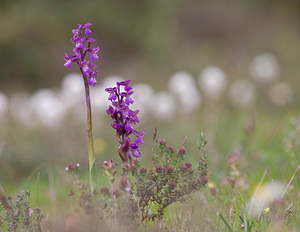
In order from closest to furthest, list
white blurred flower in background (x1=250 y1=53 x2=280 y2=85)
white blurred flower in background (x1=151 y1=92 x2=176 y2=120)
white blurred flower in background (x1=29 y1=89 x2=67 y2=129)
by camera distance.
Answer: white blurred flower in background (x1=29 y1=89 x2=67 y2=129)
white blurred flower in background (x1=151 y1=92 x2=176 y2=120)
white blurred flower in background (x1=250 y1=53 x2=280 y2=85)

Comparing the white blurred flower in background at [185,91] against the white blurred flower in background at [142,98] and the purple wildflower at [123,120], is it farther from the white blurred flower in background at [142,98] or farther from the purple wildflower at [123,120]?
the purple wildflower at [123,120]

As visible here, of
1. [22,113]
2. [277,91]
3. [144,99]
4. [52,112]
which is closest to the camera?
[144,99]

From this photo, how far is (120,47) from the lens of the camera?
15.2 m

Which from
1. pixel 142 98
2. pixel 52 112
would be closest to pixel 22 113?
pixel 52 112

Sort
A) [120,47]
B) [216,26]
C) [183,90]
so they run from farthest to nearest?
[216,26]
[120,47]
[183,90]

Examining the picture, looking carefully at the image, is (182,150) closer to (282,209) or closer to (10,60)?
(282,209)

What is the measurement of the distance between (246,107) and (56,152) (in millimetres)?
3513

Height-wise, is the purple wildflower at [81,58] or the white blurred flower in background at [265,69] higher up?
the white blurred flower in background at [265,69]

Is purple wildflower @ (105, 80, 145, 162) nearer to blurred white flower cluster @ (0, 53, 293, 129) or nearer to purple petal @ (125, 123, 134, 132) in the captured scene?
purple petal @ (125, 123, 134, 132)

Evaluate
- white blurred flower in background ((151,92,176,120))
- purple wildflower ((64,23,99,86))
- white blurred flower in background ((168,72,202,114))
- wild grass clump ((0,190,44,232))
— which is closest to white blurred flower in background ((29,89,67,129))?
white blurred flower in background ((151,92,176,120))

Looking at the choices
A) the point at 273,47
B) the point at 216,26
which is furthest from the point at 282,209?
the point at 216,26

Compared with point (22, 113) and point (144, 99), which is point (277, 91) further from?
point (22, 113)

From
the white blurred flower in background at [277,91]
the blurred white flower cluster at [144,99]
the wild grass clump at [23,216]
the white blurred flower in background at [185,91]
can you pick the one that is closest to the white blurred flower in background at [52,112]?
→ the blurred white flower cluster at [144,99]

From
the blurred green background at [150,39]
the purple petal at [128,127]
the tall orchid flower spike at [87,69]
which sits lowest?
the purple petal at [128,127]
